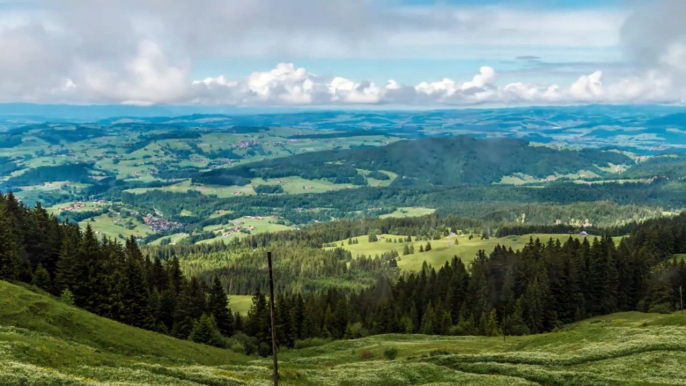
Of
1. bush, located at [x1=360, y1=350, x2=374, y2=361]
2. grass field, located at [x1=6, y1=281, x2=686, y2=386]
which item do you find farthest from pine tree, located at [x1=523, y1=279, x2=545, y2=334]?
bush, located at [x1=360, y1=350, x2=374, y2=361]

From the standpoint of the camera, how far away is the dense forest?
328ft

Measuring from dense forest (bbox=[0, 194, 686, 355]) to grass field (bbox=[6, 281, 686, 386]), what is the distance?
26.5 m

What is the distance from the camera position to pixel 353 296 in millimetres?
177625

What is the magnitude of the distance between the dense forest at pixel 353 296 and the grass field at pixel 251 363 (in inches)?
1045

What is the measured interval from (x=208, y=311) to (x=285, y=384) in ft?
244

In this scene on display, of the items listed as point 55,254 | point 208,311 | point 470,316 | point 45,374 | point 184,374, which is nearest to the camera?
point 45,374

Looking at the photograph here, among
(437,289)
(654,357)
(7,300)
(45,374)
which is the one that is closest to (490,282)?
(437,289)

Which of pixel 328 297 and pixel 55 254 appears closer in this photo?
pixel 55 254

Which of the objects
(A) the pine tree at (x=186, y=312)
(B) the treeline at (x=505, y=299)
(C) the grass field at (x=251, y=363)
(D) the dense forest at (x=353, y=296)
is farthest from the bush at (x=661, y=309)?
(A) the pine tree at (x=186, y=312)

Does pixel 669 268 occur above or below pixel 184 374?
below

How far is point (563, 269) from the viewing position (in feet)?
487

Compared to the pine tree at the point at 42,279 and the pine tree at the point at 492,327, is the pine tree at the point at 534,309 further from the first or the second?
the pine tree at the point at 42,279

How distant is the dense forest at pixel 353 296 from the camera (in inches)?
3937

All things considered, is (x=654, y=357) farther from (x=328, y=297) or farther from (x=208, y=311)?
(x=328, y=297)
